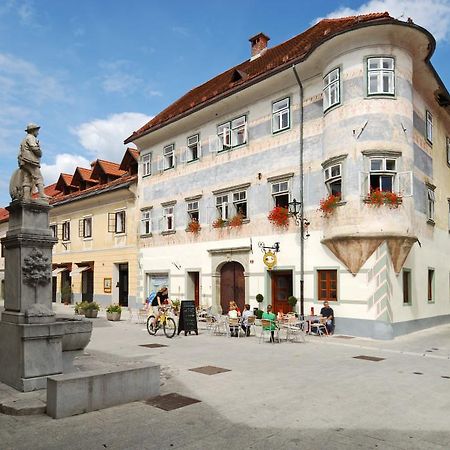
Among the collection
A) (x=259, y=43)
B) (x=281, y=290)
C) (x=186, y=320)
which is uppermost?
(x=259, y=43)

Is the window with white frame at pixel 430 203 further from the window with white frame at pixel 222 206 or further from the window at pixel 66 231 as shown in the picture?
the window at pixel 66 231

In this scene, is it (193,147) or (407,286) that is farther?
(193,147)

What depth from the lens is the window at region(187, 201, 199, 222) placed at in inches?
945

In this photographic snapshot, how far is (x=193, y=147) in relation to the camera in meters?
24.9

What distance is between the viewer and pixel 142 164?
28562mm

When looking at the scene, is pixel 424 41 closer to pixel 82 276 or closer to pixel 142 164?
pixel 142 164

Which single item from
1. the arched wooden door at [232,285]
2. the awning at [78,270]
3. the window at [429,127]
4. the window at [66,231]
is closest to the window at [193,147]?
the arched wooden door at [232,285]

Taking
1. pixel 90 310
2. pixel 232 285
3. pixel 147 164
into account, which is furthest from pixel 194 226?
pixel 90 310

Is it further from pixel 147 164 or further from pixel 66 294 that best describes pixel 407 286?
pixel 66 294

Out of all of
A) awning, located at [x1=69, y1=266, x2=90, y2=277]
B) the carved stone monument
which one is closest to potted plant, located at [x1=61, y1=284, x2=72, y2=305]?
awning, located at [x1=69, y1=266, x2=90, y2=277]

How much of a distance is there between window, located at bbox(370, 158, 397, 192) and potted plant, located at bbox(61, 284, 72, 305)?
24.5m

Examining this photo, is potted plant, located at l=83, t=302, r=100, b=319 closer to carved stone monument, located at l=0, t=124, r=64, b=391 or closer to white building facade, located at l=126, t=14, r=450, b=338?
white building facade, located at l=126, t=14, r=450, b=338

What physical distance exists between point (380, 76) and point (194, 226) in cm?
1130

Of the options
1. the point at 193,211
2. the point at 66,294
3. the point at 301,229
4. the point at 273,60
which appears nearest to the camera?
the point at 301,229
